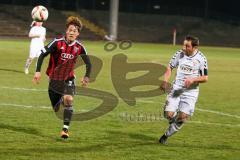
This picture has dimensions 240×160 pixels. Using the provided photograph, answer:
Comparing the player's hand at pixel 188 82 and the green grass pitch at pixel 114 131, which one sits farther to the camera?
the player's hand at pixel 188 82

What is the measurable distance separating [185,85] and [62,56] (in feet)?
7.35

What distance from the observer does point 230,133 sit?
11.3 meters

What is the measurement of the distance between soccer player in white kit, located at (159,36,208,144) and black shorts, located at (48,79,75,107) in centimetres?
168

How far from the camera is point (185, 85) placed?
946cm

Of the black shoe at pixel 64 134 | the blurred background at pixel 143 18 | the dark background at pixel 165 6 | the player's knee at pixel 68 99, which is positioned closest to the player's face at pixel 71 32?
the player's knee at pixel 68 99

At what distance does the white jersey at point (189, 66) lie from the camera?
31.3ft

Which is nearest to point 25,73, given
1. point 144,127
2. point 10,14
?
point 144,127

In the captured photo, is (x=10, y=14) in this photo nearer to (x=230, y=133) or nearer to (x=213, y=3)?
(x=213, y=3)

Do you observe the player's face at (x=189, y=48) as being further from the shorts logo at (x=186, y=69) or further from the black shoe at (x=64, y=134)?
the black shoe at (x=64, y=134)

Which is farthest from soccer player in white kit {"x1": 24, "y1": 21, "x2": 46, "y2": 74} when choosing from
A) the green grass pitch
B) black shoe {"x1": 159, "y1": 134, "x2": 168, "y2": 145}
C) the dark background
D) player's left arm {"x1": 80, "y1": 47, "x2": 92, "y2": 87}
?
the dark background

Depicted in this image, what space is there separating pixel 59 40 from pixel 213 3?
68092 mm

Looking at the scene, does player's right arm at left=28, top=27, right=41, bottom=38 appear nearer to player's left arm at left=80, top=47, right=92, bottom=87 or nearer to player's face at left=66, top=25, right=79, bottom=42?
player's left arm at left=80, top=47, right=92, bottom=87

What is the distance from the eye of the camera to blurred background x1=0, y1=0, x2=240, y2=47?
209 feet

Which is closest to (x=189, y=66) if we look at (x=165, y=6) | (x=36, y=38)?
(x=36, y=38)
